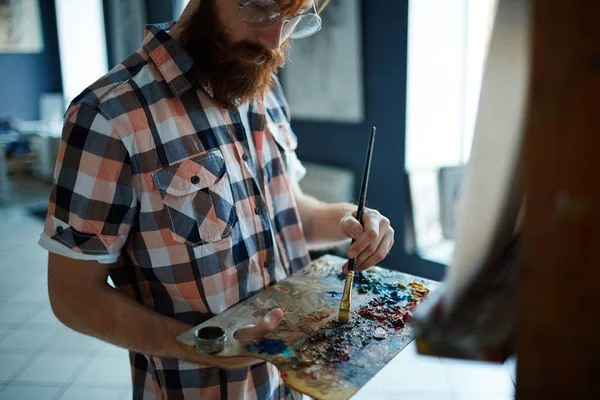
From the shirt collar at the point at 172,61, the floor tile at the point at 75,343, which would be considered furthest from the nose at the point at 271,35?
the floor tile at the point at 75,343

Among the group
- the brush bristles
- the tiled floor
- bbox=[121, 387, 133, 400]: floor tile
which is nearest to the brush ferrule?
the brush bristles

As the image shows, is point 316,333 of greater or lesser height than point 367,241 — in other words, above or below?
below

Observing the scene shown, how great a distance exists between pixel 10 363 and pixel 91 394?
2.04ft

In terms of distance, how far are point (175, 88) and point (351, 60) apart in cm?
249

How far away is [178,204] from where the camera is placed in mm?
1057

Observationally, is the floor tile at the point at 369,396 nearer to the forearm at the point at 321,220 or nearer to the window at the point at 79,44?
the forearm at the point at 321,220

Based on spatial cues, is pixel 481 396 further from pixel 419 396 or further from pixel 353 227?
pixel 353 227

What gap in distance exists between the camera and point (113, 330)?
3.39 ft

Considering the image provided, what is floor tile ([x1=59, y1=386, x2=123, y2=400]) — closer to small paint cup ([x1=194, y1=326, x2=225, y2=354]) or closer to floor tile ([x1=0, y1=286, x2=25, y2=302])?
floor tile ([x1=0, y1=286, x2=25, y2=302])

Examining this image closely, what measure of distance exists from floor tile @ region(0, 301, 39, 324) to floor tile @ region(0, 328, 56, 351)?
0.46ft

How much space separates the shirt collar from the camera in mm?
1103

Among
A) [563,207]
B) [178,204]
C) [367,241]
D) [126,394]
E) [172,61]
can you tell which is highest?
[172,61]

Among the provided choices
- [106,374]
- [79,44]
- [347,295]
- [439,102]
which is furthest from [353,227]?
[79,44]

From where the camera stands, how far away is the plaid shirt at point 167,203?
979 mm
